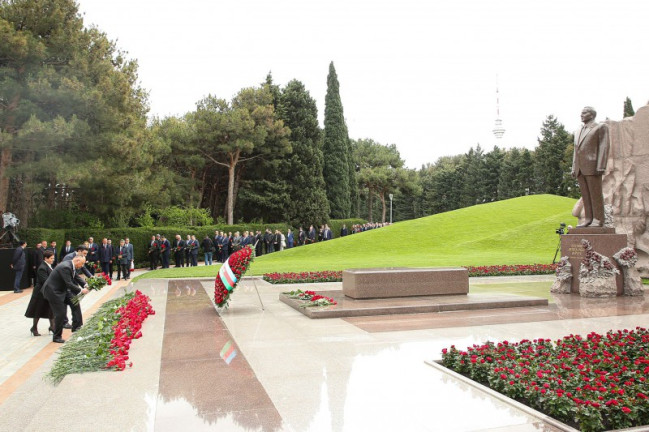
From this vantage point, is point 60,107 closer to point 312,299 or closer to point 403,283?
point 312,299

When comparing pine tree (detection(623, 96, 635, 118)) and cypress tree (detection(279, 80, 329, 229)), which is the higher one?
pine tree (detection(623, 96, 635, 118))

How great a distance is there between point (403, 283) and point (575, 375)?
6087 millimetres

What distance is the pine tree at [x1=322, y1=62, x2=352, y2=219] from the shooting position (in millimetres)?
47938

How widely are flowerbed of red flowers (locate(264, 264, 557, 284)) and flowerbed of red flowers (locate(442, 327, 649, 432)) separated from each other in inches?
372

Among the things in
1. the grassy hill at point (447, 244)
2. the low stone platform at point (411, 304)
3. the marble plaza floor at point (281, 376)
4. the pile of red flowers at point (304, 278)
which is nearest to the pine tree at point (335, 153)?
the grassy hill at point (447, 244)

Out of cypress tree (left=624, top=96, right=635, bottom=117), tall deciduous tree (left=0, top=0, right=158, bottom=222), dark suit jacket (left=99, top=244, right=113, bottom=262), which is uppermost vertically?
cypress tree (left=624, top=96, right=635, bottom=117)

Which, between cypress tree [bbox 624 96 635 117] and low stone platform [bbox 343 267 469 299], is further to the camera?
cypress tree [bbox 624 96 635 117]

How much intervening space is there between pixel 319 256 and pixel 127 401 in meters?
22.7

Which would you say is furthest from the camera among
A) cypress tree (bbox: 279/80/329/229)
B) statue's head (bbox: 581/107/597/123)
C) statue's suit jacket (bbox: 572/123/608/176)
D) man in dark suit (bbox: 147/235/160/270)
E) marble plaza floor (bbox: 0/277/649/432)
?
cypress tree (bbox: 279/80/329/229)

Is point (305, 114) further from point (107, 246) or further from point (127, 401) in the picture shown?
point (127, 401)

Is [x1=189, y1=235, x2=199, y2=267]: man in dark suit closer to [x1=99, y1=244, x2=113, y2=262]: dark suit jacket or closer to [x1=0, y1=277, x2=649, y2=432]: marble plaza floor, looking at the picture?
[x1=99, y1=244, x2=113, y2=262]: dark suit jacket

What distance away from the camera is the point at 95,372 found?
18.4ft

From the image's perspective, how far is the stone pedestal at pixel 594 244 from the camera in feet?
37.6

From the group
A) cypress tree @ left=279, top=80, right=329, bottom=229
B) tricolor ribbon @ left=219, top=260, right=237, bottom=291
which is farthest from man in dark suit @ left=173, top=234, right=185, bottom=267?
cypress tree @ left=279, top=80, right=329, bottom=229
